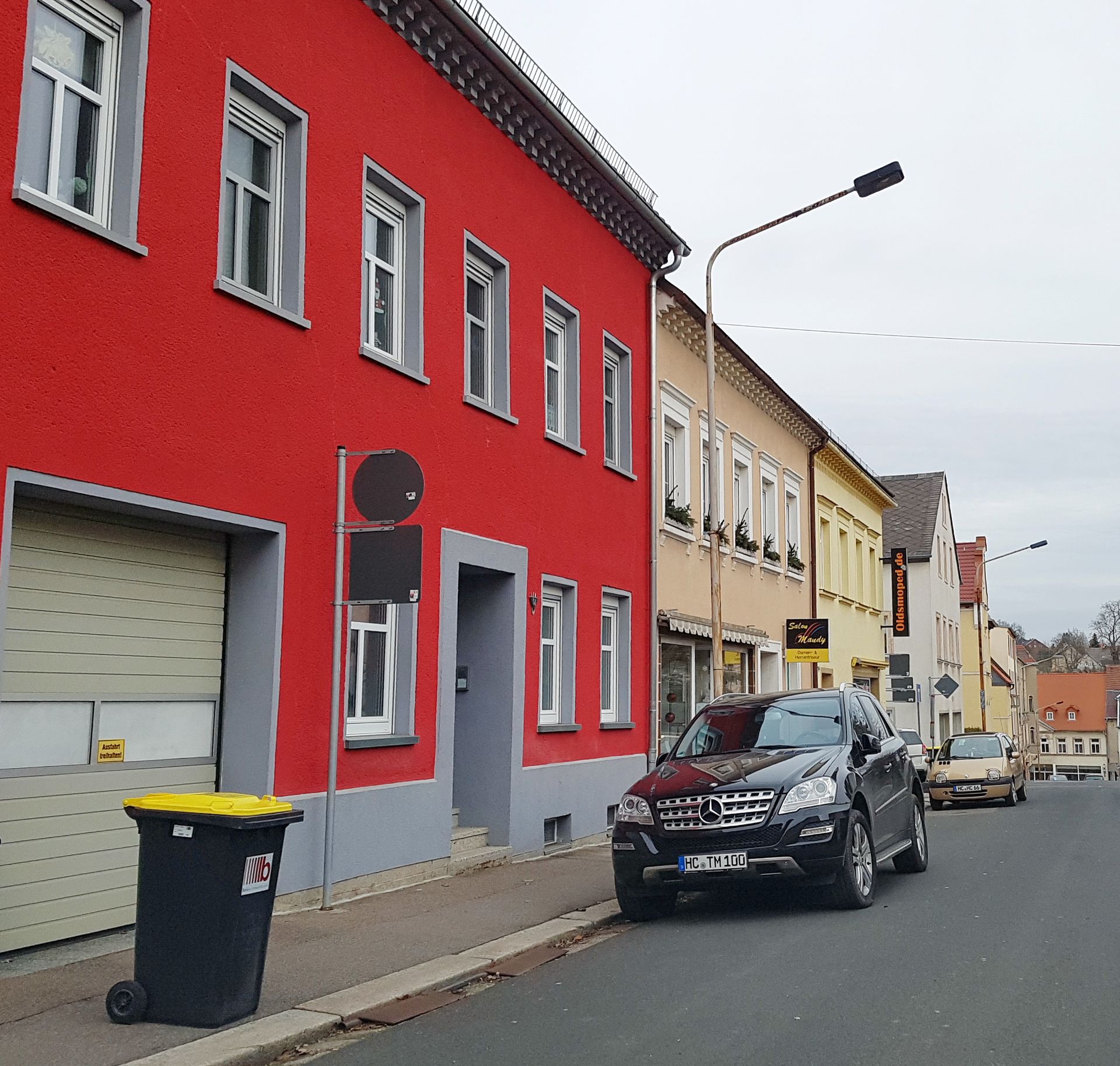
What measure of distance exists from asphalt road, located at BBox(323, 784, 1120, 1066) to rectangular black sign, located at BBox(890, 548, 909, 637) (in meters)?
31.2

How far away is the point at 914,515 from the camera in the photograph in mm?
54312

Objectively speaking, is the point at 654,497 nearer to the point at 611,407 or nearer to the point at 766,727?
the point at 611,407

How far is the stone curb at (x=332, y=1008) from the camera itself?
5.94 meters

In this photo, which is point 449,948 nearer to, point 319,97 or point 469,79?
point 319,97

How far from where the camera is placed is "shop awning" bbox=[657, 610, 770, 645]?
1930 cm

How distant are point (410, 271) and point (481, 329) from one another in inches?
75.0

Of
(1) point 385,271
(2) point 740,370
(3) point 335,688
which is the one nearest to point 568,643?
(1) point 385,271

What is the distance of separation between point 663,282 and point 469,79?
662 cm

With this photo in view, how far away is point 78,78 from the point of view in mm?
8703

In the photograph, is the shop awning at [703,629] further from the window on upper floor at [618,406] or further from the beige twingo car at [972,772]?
the beige twingo car at [972,772]

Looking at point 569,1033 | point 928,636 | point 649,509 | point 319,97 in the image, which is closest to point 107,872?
point 569,1033

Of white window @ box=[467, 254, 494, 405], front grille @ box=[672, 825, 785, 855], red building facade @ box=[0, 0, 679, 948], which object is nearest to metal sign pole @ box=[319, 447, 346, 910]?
red building facade @ box=[0, 0, 679, 948]

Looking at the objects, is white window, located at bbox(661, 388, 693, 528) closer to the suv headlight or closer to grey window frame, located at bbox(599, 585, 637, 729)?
grey window frame, located at bbox(599, 585, 637, 729)

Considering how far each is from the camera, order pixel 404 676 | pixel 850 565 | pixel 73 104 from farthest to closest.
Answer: pixel 850 565
pixel 404 676
pixel 73 104
